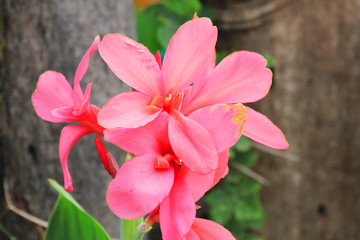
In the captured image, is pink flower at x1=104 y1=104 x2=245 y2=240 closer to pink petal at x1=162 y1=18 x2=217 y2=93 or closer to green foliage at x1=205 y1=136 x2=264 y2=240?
pink petal at x1=162 y1=18 x2=217 y2=93

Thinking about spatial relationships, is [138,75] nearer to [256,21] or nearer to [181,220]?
[181,220]

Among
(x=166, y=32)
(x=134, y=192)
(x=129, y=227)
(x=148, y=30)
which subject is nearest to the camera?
(x=134, y=192)

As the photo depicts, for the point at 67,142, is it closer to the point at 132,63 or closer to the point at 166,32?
the point at 132,63

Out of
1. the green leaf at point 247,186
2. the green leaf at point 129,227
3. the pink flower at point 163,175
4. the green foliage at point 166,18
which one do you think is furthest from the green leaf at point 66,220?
the green leaf at point 247,186

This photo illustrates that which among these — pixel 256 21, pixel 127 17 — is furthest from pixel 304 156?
pixel 127 17

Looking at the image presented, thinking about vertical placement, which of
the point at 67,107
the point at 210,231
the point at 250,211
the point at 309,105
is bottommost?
the point at 250,211

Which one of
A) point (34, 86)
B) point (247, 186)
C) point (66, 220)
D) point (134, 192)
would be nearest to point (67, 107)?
point (134, 192)
